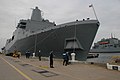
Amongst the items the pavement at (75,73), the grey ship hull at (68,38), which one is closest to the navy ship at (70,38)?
the grey ship hull at (68,38)

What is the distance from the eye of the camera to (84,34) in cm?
1981

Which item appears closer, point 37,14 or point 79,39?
point 79,39

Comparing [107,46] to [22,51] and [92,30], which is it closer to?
[22,51]

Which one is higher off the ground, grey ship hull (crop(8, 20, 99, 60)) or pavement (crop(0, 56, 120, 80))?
grey ship hull (crop(8, 20, 99, 60))

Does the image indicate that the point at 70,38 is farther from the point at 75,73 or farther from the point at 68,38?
the point at 75,73

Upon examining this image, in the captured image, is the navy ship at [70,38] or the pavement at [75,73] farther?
the navy ship at [70,38]

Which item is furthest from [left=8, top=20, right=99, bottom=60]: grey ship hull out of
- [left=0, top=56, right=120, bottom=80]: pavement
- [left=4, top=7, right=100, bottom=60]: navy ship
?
[left=0, top=56, right=120, bottom=80]: pavement

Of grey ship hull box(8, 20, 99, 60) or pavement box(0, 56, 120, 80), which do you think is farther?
grey ship hull box(8, 20, 99, 60)

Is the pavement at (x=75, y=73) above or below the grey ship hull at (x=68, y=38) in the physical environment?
below

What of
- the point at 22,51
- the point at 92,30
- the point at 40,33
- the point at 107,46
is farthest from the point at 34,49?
the point at 107,46

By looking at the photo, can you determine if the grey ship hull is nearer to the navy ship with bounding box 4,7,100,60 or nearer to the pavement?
the navy ship with bounding box 4,7,100,60

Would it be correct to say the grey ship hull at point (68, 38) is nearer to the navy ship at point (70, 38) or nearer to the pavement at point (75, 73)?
the navy ship at point (70, 38)

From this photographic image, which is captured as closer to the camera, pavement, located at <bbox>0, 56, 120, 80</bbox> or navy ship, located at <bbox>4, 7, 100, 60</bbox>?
pavement, located at <bbox>0, 56, 120, 80</bbox>

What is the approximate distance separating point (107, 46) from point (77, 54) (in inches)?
2612
